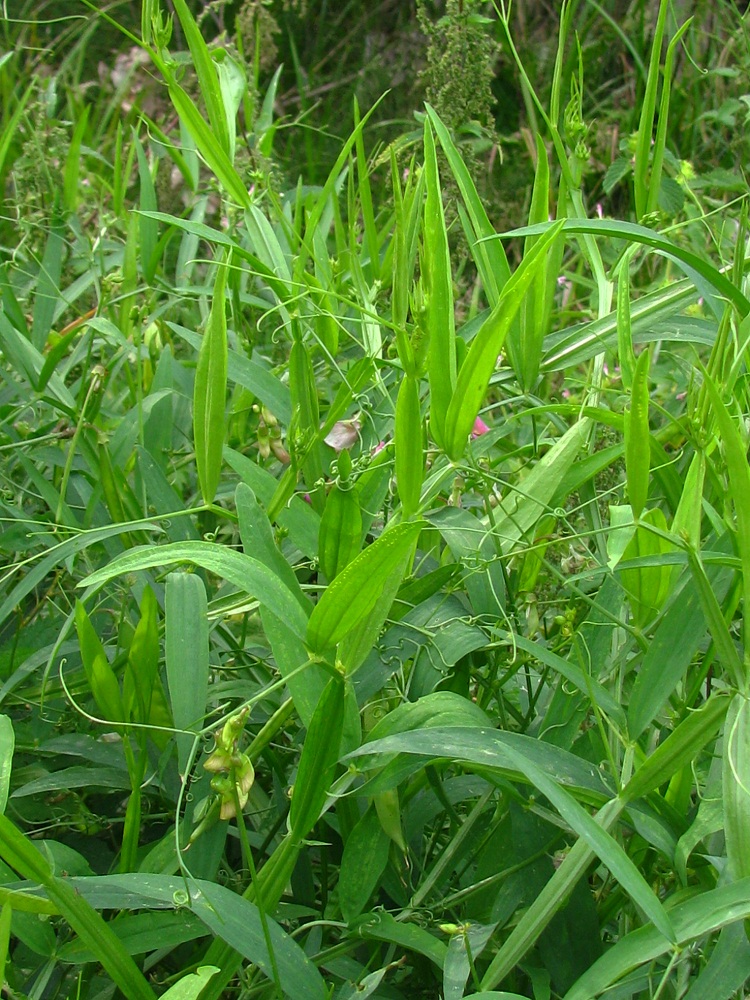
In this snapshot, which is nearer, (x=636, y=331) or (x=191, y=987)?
(x=191, y=987)

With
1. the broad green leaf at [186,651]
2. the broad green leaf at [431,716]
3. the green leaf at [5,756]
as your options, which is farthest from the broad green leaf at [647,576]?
the green leaf at [5,756]

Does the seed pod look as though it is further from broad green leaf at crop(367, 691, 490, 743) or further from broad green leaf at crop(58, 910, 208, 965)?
broad green leaf at crop(58, 910, 208, 965)

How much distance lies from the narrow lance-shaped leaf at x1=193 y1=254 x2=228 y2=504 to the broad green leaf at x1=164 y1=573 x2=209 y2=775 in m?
0.07

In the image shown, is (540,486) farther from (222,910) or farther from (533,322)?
(222,910)

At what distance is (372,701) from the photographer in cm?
65

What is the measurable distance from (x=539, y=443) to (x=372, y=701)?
0.21m

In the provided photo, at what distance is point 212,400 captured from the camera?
62cm

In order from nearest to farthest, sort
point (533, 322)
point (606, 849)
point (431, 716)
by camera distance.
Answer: point (606, 849)
point (431, 716)
point (533, 322)

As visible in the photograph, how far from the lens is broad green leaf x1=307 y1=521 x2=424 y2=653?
475 millimetres

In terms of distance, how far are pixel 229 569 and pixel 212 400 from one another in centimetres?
15

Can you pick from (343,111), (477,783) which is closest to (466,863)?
(477,783)

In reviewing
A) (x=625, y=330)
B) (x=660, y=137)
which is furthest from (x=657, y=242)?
(x=660, y=137)

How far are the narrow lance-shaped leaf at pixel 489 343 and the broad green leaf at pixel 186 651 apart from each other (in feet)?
0.55

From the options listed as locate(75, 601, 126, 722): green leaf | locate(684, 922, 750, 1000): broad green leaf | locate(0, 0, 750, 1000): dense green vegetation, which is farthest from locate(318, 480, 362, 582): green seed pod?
locate(684, 922, 750, 1000): broad green leaf
